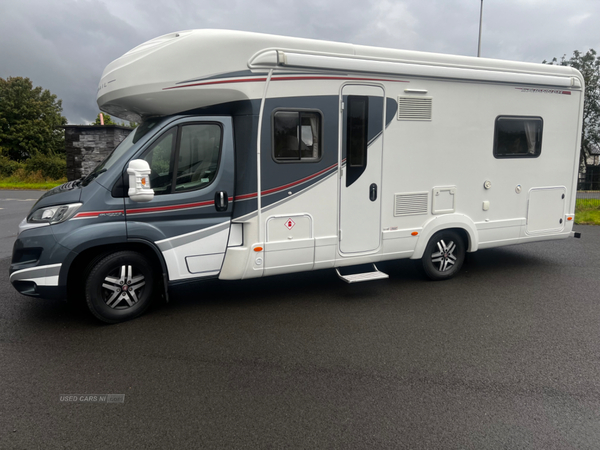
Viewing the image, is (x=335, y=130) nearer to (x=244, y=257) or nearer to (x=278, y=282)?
(x=244, y=257)

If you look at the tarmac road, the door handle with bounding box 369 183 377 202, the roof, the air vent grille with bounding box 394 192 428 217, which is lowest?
the tarmac road

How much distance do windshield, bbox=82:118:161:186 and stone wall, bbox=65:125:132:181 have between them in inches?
501

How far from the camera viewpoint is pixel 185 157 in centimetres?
480

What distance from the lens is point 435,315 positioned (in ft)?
16.6

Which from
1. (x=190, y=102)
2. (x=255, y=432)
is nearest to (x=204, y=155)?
(x=190, y=102)

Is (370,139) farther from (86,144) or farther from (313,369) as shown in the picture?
(86,144)

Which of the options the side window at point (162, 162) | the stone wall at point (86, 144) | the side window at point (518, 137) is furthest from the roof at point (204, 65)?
the stone wall at point (86, 144)

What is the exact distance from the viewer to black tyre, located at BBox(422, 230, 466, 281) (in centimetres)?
614

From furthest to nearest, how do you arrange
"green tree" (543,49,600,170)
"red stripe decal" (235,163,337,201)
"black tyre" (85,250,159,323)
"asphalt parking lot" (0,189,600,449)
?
"green tree" (543,49,600,170)
"red stripe decal" (235,163,337,201)
"black tyre" (85,250,159,323)
"asphalt parking lot" (0,189,600,449)

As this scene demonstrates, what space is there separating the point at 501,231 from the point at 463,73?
7.38 ft

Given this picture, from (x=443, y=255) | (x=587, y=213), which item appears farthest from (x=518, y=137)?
(x=587, y=213)

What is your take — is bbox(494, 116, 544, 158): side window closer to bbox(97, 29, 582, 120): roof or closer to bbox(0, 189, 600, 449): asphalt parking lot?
bbox(0, 189, 600, 449): asphalt parking lot

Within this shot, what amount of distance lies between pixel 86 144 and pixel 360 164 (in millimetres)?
14490

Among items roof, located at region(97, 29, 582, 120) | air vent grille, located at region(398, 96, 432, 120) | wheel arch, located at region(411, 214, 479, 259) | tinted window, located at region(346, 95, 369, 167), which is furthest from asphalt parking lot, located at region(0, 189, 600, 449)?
roof, located at region(97, 29, 582, 120)
